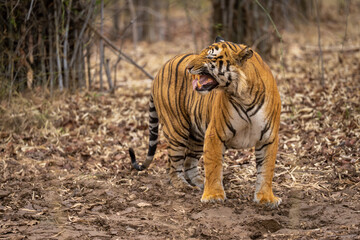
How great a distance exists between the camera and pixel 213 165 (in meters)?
4.43

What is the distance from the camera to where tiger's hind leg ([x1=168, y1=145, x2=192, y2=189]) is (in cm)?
508

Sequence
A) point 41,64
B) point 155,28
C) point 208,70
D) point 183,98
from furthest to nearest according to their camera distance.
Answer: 1. point 155,28
2. point 41,64
3. point 183,98
4. point 208,70

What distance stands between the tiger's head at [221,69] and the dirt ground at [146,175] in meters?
1.03

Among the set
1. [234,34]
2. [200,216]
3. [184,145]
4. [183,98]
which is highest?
[234,34]

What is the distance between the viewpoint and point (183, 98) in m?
4.93

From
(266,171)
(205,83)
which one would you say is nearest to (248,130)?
(266,171)

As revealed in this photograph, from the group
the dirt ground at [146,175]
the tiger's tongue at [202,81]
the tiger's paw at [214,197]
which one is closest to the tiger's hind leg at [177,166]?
the dirt ground at [146,175]

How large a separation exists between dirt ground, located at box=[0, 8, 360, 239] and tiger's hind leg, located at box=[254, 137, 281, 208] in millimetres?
86

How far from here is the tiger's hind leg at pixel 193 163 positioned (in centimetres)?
529

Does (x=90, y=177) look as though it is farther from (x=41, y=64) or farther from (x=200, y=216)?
(x=41, y=64)

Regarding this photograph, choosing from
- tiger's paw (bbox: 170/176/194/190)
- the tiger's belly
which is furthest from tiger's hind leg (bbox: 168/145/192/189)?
the tiger's belly

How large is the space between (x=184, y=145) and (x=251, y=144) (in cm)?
89

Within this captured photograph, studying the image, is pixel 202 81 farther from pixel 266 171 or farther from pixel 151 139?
pixel 151 139

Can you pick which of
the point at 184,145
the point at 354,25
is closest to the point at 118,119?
the point at 184,145
